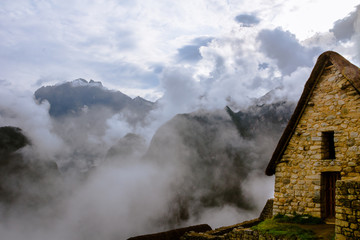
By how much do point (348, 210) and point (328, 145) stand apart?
13.4 ft

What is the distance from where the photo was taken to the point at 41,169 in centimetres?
5422

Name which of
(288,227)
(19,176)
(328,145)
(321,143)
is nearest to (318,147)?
(321,143)

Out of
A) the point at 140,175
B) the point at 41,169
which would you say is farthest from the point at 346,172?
the point at 140,175

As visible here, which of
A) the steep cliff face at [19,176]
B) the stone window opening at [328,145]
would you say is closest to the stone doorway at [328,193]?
the stone window opening at [328,145]

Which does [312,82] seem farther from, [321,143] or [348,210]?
[348,210]

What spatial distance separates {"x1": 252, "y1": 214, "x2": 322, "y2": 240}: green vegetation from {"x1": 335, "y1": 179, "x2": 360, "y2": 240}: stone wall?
1.61 m

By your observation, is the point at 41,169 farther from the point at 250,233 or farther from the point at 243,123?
the point at 250,233

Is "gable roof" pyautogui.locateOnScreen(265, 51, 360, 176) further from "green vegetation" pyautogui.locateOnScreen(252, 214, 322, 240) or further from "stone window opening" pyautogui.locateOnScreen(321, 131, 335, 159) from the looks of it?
"green vegetation" pyautogui.locateOnScreen(252, 214, 322, 240)

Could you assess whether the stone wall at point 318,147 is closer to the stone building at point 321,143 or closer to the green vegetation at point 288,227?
the stone building at point 321,143

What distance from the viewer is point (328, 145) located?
9.73 m

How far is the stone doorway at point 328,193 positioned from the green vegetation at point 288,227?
57cm

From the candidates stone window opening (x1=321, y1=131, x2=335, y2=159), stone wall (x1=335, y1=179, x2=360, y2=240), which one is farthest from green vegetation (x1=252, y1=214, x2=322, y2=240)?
stone window opening (x1=321, y1=131, x2=335, y2=159)

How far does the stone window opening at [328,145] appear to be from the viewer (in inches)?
378

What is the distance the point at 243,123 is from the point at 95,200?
2034 inches
